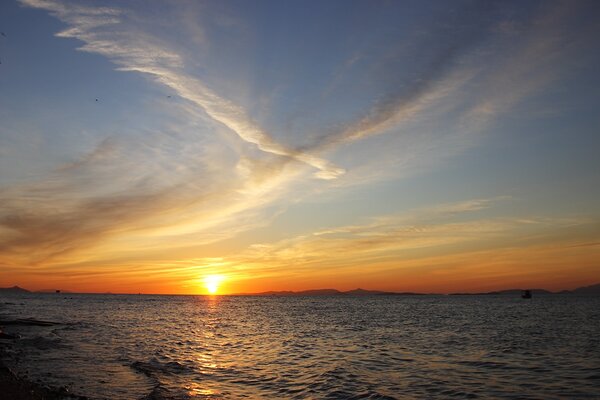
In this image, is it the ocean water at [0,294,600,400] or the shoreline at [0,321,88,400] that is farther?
the ocean water at [0,294,600,400]

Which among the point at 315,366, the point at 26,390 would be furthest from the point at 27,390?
the point at 315,366

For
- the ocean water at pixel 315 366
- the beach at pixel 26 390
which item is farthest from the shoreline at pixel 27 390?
the ocean water at pixel 315 366

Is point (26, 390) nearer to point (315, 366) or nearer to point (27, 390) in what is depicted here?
point (27, 390)

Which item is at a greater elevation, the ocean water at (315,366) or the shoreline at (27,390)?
the shoreline at (27,390)

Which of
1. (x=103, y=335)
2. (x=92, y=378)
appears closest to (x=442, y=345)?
(x=92, y=378)

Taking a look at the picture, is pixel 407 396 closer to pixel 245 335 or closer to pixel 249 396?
pixel 249 396

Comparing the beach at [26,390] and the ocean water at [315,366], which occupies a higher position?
the beach at [26,390]

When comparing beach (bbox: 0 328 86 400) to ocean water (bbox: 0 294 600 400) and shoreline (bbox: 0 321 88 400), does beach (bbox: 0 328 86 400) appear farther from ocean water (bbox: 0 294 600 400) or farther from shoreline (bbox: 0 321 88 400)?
ocean water (bbox: 0 294 600 400)

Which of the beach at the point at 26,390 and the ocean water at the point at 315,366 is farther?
the ocean water at the point at 315,366

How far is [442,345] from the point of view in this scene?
42.3m

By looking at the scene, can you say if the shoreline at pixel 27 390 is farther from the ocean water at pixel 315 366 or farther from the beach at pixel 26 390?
the ocean water at pixel 315 366

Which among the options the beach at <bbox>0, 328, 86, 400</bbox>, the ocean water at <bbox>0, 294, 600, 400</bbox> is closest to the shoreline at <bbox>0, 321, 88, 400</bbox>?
the beach at <bbox>0, 328, 86, 400</bbox>

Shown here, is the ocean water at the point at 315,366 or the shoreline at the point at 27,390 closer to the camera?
the shoreline at the point at 27,390

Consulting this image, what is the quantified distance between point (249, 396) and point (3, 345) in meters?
28.2
